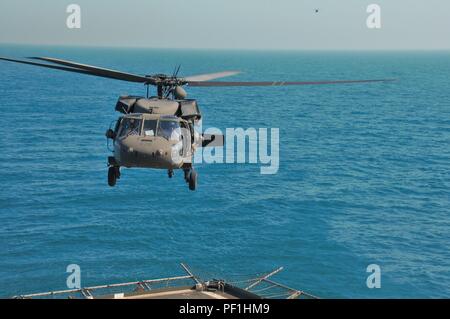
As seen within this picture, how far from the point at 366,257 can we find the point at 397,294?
8.37 m

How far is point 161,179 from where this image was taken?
10612 centimetres

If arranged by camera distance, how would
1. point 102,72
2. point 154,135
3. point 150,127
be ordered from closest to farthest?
point 102,72
point 154,135
point 150,127

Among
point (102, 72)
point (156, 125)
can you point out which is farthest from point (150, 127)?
point (102, 72)

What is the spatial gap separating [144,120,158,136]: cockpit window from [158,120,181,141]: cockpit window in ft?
0.87

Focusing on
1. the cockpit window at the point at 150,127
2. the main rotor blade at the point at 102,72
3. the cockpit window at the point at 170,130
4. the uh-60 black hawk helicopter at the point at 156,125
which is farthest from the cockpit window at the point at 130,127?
the main rotor blade at the point at 102,72

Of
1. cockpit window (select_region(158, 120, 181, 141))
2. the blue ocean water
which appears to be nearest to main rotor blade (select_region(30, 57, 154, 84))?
cockpit window (select_region(158, 120, 181, 141))

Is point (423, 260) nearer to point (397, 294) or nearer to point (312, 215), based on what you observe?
point (397, 294)

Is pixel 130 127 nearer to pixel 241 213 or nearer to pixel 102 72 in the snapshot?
pixel 102 72

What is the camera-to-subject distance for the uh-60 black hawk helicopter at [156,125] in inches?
1121

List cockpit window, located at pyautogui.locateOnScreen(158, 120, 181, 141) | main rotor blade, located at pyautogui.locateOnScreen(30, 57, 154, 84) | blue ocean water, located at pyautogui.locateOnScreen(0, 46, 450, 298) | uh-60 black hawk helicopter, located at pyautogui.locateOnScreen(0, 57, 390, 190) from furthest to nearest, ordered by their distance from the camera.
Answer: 1. blue ocean water, located at pyautogui.locateOnScreen(0, 46, 450, 298)
2. cockpit window, located at pyautogui.locateOnScreen(158, 120, 181, 141)
3. uh-60 black hawk helicopter, located at pyautogui.locateOnScreen(0, 57, 390, 190)
4. main rotor blade, located at pyautogui.locateOnScreen(30, 57, 154, 84)

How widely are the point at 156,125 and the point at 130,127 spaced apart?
4.14 feet

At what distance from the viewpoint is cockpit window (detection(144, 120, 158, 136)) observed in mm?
29494

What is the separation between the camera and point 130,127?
29750mm

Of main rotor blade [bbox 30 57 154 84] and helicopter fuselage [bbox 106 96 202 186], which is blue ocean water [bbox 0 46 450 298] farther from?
main rotor blade [bbox 30 57 154 84]
